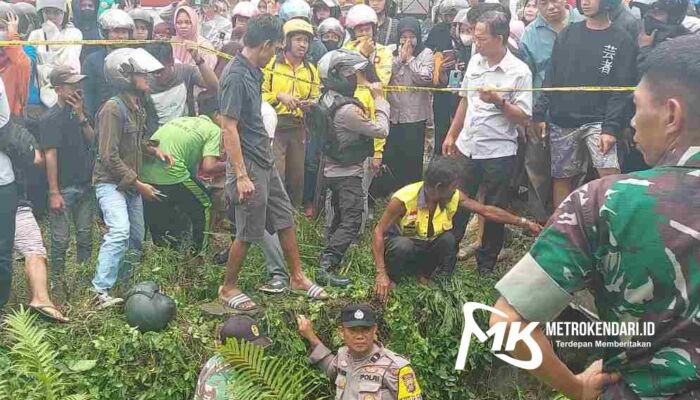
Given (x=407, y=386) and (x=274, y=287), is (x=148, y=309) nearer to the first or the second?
(x=274, y=287)

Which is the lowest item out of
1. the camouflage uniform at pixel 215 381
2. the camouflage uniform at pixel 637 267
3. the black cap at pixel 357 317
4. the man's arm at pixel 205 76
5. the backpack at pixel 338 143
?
the camouflage uniform at pixel 215 381

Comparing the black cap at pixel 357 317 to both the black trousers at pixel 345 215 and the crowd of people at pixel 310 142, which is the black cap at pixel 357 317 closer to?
the crowd of people at pixel 310 142

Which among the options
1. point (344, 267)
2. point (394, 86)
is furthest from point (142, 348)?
point (394, 86)

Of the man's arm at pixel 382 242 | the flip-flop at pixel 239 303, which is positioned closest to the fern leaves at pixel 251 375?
the flip-flop at pixel 239 303

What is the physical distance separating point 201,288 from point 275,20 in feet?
6.49

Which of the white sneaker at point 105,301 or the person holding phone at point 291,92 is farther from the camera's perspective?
the person holding phone at point 291,92

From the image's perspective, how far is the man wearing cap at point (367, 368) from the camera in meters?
4.47

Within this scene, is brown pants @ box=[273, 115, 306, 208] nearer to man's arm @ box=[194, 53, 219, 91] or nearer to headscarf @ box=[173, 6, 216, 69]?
man's arm @ box=[194, 53, 219, 91]

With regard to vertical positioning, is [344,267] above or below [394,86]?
below

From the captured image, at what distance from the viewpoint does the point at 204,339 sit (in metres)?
4.95

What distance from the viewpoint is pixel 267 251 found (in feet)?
18.1

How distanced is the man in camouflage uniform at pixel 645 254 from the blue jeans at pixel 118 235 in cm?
391

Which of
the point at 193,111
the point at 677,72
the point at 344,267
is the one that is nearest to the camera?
the point at 677,72

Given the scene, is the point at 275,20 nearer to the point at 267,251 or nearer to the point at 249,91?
the point at 249,91
